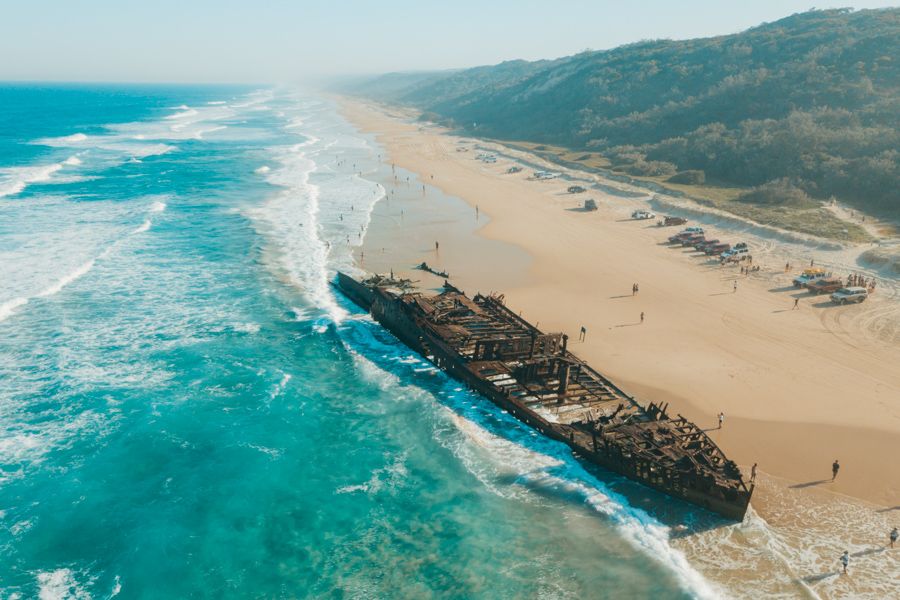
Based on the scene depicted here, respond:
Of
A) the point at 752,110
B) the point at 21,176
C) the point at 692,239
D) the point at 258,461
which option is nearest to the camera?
the point at 258,461

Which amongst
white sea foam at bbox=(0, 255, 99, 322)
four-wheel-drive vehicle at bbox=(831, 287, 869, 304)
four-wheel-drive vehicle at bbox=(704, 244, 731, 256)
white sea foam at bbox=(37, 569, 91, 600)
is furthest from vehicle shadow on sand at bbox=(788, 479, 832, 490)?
white sea foam at bbox=(0, 255, 99, 322)

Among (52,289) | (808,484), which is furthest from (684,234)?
(52,289)

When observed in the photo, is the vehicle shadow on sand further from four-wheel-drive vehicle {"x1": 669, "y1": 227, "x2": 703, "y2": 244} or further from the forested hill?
the forested hill

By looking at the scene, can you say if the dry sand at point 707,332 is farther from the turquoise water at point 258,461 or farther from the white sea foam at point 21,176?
the white sea foam at point 21,176

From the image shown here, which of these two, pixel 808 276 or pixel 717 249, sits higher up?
pixel 808 276

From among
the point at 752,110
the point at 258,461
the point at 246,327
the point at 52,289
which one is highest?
the point at 752,110

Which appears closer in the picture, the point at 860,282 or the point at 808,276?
the point at 860,282

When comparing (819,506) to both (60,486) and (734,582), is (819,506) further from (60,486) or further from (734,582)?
(60,486)

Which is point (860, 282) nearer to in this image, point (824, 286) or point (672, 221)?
point (824, 286)
